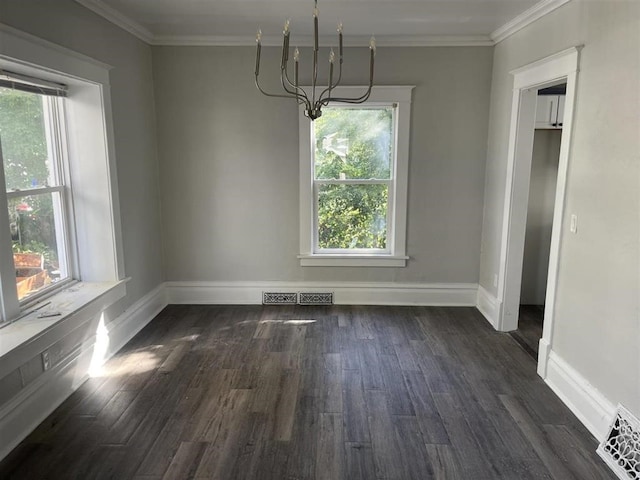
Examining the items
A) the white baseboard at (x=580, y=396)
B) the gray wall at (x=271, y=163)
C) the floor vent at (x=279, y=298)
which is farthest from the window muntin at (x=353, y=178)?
the white baseboard at (x=580, y=396)

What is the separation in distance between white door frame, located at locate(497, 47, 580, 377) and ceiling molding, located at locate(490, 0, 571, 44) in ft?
1.09

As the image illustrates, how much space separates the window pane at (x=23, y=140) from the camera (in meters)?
2.66

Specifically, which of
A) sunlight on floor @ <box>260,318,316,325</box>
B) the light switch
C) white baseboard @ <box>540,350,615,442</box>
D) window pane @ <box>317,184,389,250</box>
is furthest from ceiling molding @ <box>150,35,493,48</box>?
white baseboard @ <box>540,350,615,442</box>

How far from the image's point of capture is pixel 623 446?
88.9 inches

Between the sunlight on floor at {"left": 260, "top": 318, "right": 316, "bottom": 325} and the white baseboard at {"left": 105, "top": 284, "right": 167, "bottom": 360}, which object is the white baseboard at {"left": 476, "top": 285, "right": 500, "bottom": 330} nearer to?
the sunlight on floor at {"left": 260, "top": 318, "right": 316, "bottom": 325}

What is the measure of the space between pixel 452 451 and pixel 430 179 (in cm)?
274

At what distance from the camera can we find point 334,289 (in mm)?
4715

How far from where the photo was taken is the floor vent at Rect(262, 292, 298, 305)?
15.4ft

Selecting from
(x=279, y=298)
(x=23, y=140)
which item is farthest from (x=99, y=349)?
(x=279, y=298)

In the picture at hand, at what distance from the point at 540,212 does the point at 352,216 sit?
1942mm

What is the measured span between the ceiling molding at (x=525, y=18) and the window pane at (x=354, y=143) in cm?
114

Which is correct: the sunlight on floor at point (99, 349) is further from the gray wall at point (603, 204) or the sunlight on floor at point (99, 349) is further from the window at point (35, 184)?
the gray wall at point (603, 204)

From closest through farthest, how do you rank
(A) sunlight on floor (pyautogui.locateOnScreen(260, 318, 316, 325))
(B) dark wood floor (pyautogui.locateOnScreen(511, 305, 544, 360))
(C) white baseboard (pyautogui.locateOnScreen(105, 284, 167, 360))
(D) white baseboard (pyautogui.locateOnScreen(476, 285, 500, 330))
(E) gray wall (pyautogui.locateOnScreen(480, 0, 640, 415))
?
(E) gray wall (pyautogui.locateOnScreen(480, 0, 640, 415)), (C) white baseboard (pyautogui.locateOnScreen(105, 284, 167, 360)), (B) dark wood floor (pyautogui.locateOnScreen(511, 305, 544, 360)), (D) white baseboard (pyautogui.locateOnScreen(476, 285, 500, 330)), (A) sunlight on floor (pyautogui.locateOnScreen(260, 318, 316, 325))

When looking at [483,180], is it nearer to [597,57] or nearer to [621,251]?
[597,57]
